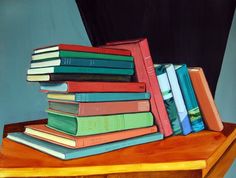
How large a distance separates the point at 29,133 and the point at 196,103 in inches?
18.9

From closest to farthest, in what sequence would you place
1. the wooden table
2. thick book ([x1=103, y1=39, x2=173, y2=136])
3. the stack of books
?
1. the wooden table
2. the stack of books
3. thick book ([x1=103, y1=39, x2=173, y2=136])

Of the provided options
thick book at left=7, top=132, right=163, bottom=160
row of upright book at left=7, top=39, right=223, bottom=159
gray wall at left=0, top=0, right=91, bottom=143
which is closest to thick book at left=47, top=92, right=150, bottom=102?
row of upright book at left=7, top=39, right=223, bottom=159

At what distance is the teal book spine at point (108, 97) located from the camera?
26.0 inches

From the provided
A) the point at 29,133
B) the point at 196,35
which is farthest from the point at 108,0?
the point at 29,133

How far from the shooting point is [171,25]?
1.34 m

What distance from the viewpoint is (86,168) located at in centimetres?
56

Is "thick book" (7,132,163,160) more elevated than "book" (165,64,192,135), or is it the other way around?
"book" (165,64,192,135)

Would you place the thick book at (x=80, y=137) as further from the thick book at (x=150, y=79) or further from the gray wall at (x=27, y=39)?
the gray wall at (x=27, y=39)

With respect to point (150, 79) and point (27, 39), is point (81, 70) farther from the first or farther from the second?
point (27, 39)

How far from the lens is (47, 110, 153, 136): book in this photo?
0.66 metres

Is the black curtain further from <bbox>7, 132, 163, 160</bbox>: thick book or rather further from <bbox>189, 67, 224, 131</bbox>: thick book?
<bbox>7, 132, 163, 160</bbox>: thick book

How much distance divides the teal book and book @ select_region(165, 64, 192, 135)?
1cm

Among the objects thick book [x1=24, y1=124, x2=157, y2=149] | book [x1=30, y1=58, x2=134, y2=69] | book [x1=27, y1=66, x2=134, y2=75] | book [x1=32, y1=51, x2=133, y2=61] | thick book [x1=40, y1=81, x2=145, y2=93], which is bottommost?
thick book [x1=24, y1=124, x2=157, y2=149]

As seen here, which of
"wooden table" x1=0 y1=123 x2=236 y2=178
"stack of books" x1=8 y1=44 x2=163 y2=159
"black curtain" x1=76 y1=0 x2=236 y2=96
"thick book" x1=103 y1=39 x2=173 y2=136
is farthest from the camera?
"black curtain" x1=76 y1=0 x2=236 y2=96
